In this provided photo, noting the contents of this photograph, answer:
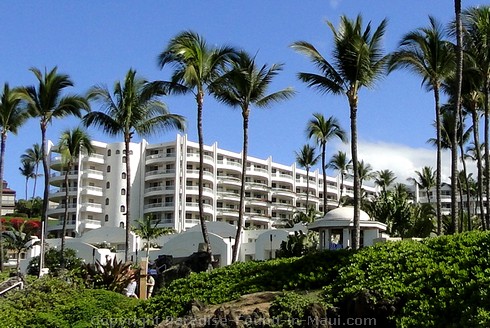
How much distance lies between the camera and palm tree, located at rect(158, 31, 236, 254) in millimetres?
27625

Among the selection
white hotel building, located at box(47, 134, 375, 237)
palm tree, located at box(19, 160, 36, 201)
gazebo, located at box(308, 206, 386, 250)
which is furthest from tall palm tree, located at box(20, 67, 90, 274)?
palm tree, located at box(19, 160, 36, 201)

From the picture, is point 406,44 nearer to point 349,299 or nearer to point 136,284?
point 136,284

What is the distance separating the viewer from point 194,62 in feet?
91.3

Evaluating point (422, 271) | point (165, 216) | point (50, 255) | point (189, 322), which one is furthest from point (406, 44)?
point (165, 216)

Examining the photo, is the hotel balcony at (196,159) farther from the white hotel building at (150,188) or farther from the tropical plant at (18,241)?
the tropical plant at (18,241)

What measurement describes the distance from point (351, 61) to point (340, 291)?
10134 mm

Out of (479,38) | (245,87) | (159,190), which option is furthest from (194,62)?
(159,190)

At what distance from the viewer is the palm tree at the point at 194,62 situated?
27.6 meters

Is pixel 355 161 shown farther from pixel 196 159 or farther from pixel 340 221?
pixel 196 159

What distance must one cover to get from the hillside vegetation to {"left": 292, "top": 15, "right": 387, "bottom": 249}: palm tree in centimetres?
676

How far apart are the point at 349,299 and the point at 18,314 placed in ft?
26.9

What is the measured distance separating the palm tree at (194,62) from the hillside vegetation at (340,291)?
11.4 m

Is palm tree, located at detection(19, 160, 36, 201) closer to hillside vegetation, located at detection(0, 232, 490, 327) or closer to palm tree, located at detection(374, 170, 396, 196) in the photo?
palm tree, located at detection(374, 170, 396, 196)

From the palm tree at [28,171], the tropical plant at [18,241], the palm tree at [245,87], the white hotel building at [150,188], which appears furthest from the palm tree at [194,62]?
the palm tree at [28,171]
